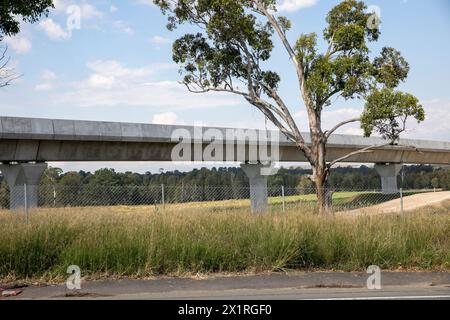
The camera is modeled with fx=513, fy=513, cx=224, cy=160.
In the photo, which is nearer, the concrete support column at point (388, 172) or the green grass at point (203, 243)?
the green grass at point (203, 243)

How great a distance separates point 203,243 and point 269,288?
203cm

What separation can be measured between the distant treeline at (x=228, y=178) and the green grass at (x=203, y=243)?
13.6ft

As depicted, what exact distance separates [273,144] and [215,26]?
17.4 m

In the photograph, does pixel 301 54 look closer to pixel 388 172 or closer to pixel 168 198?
pixel 168 198

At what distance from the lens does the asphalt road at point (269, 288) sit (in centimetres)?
832

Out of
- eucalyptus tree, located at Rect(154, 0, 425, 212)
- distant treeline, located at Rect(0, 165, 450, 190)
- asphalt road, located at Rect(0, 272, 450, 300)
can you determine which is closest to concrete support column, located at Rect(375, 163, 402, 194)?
distant treeline, located at Rect(0, 165, 450, 190)

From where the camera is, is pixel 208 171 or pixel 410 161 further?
pixel 410 161

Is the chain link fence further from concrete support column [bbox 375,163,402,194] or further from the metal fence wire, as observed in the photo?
concrete support column [bbox 375,163,402,194]

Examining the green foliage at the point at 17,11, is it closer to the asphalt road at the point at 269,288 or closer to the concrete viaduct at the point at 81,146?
the asphalt road at the point at 269,288

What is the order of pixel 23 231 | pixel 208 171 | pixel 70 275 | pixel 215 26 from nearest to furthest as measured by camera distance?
pixel 70 275, pixel 23 231, pixel 215 26, pixel 208 171

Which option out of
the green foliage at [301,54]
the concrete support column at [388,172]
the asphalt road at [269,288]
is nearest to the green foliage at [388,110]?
the green foliage at [301,54]

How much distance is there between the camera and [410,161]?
57906 mm

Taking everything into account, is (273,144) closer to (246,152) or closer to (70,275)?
(246,152)

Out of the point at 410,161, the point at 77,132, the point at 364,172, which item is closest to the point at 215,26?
the point at 77,132
